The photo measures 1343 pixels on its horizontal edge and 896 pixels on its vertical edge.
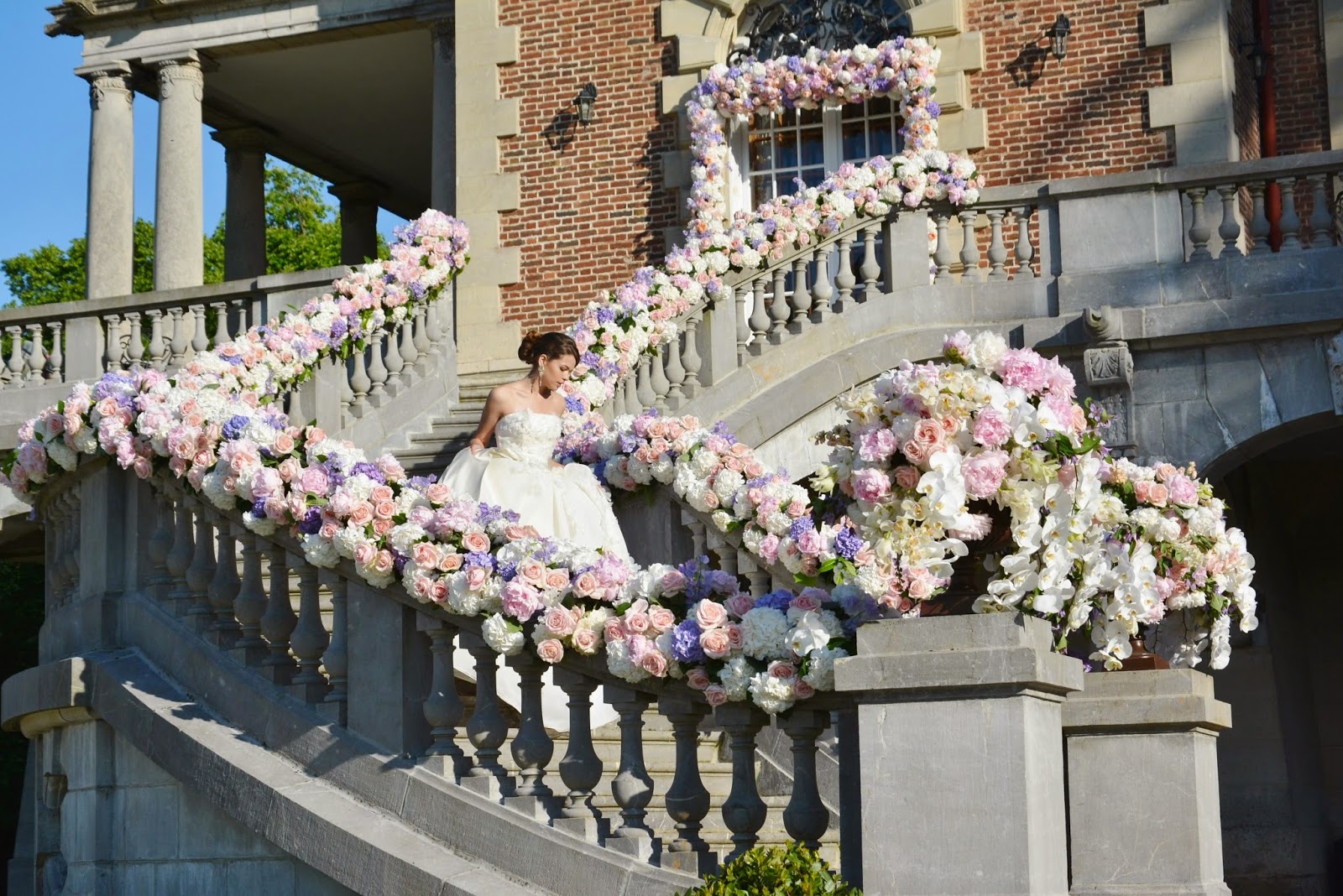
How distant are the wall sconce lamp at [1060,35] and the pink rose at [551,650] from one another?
10.7 metres

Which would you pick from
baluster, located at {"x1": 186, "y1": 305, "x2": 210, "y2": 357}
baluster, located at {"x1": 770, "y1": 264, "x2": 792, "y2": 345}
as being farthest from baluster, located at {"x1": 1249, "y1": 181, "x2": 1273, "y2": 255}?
baluster, located at {"x1": 186, "y1": 305, "x2": 210, "y2": 357}

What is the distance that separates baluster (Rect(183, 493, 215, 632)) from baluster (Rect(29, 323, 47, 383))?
26.7 feet

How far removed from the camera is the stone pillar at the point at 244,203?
21.4 metres

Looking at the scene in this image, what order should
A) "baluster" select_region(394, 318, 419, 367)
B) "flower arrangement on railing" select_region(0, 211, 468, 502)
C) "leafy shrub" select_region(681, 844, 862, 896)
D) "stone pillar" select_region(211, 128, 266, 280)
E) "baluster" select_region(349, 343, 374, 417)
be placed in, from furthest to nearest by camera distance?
"stone pillar" select_region(211, 128, 266, 280) < "baluster" select_region(394, 318, 419, 367) < "baluster" select_region(349, 343, 374, 417) < "flower arrangement on railing" select_region(0, 211, 468, 502) < "leafy shrub" select_region(681, 844, 862, 896)

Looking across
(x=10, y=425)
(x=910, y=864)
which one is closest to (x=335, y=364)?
(x=10, y=425)

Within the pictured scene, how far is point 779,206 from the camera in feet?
43.2

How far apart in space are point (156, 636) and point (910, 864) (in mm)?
3706

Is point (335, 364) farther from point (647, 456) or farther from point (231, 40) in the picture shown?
point (231, 40)

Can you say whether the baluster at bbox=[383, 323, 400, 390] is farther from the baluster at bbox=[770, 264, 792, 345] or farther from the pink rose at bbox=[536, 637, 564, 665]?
the pink rose at bbox=[536, 637, 564, 665]

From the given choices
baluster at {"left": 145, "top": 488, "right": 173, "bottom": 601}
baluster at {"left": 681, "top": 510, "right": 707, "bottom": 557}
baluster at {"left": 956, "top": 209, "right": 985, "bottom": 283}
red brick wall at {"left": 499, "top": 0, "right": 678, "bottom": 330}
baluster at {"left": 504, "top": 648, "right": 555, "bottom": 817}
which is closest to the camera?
baluster at {"left": 504, "top": 648, "right": 555, "bottom": 817}

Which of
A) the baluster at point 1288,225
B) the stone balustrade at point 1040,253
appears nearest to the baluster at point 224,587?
the stone balustrade at point 1040,253

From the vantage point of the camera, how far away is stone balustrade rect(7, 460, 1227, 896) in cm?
525

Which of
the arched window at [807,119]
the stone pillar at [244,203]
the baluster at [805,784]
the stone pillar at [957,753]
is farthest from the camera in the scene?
the stone pillar at [244,203]

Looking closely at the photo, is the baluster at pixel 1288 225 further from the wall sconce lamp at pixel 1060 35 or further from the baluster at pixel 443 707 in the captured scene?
the baluster at pixel 443 707
